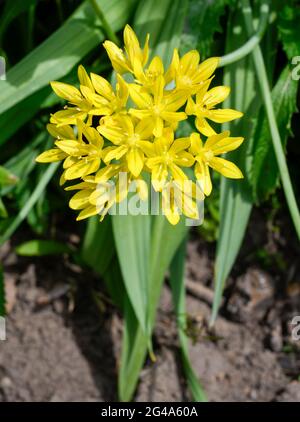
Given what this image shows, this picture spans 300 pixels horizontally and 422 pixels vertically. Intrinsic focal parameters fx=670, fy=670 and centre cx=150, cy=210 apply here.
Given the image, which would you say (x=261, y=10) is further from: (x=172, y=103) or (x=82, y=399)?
(x=82, y=399)

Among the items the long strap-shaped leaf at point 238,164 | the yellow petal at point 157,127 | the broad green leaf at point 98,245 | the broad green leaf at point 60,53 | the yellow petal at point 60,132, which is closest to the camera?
the yellow petal at point 157,127

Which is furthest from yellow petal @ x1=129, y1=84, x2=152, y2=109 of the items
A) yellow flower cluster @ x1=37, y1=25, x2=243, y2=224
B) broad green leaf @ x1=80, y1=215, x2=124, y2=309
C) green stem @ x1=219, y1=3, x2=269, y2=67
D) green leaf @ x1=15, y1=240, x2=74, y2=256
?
green leaf @ x1=15, y1=240, x2=74, y2=256

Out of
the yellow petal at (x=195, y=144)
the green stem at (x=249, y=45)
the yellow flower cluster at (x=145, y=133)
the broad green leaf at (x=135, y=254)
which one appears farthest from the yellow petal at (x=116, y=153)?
the broad green leaf at (x=135, y=254)

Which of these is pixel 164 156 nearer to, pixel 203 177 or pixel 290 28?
pixel 203 177

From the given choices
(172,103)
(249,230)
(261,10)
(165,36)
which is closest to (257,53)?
(261,10)

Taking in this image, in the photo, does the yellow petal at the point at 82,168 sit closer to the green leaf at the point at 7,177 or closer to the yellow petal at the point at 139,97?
the yellow petal at the point at 139,97
